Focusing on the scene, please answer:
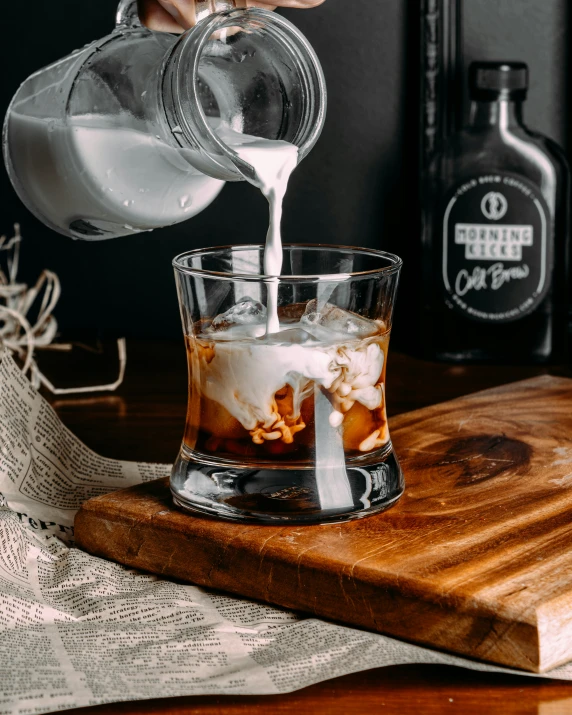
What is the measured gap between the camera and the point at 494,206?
4.07 ft

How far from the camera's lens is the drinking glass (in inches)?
25.9

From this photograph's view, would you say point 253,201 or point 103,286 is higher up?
point 253,201

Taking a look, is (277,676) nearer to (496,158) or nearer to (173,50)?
(173,50)

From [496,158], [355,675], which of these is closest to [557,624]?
A: [355,675]

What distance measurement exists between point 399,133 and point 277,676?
3.19 feet

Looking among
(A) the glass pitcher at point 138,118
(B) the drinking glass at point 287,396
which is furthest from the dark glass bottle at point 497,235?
(B) the drinking glass at point 287,396

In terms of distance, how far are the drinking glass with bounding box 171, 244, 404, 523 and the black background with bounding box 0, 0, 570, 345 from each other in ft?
2.35

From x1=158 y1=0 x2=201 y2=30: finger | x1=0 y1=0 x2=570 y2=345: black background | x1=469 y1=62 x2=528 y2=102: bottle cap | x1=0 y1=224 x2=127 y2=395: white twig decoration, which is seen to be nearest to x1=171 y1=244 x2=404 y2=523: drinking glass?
x1=158 y1=0 x2=201 y2=30: finger

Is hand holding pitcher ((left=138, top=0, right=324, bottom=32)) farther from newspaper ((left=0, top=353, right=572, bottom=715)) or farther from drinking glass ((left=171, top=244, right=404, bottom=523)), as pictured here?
newspaper ((left=0, top=353, right=572, bottom=715))

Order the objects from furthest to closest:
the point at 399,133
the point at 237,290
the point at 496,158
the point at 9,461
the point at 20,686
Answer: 1. the point at 399,133
2. the point at 496,158
3. the point at 9,461
4. the point at 237,290
5. the point at 20,686

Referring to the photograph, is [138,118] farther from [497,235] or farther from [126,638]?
[497,235]

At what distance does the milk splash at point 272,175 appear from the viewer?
Result: 0.70 m

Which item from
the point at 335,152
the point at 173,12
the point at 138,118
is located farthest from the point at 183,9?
the point at 335,152

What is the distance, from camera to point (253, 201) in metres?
1.41
